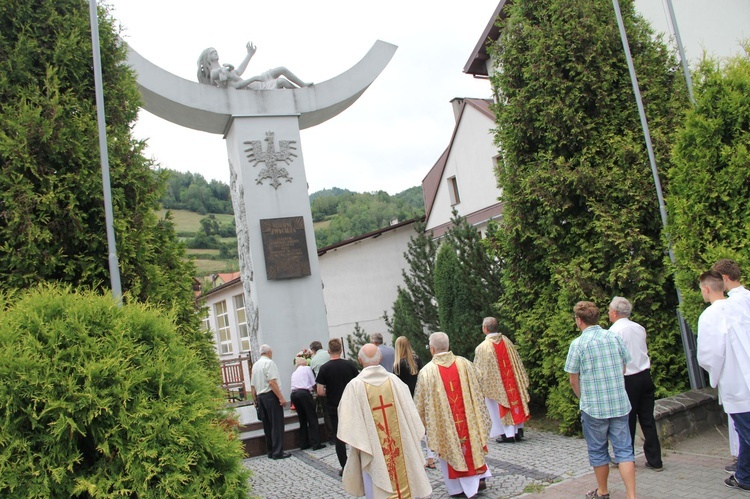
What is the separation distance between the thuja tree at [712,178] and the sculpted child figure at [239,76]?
325 inches

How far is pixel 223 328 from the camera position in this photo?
29766 mm

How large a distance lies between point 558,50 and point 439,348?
4857 mm

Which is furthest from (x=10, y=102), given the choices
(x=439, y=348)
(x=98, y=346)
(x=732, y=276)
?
(x=732, y=276)

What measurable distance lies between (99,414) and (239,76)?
10469 millimetres

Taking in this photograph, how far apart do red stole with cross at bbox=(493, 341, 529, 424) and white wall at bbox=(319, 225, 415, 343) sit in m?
16.5

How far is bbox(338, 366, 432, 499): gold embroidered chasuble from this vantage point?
17.3ft

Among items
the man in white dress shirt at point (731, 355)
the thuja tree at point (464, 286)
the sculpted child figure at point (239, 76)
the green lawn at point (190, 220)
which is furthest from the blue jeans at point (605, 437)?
the green lawn at point (190, 220)

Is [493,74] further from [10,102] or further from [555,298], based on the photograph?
[10,102]

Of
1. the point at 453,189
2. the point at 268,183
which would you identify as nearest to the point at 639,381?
the point at 268,183

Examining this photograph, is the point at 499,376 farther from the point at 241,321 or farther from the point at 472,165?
the point at 241,321

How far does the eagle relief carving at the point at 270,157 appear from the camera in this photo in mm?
12438

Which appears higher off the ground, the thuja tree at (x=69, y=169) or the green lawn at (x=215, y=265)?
the green lawn at (x=215, y=265)

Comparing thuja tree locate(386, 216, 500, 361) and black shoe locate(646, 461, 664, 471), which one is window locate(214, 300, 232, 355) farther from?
black shoe locate(646, 461, 664, 471)

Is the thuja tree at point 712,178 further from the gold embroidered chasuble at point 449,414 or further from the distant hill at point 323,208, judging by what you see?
the distant hill at point 323,208
